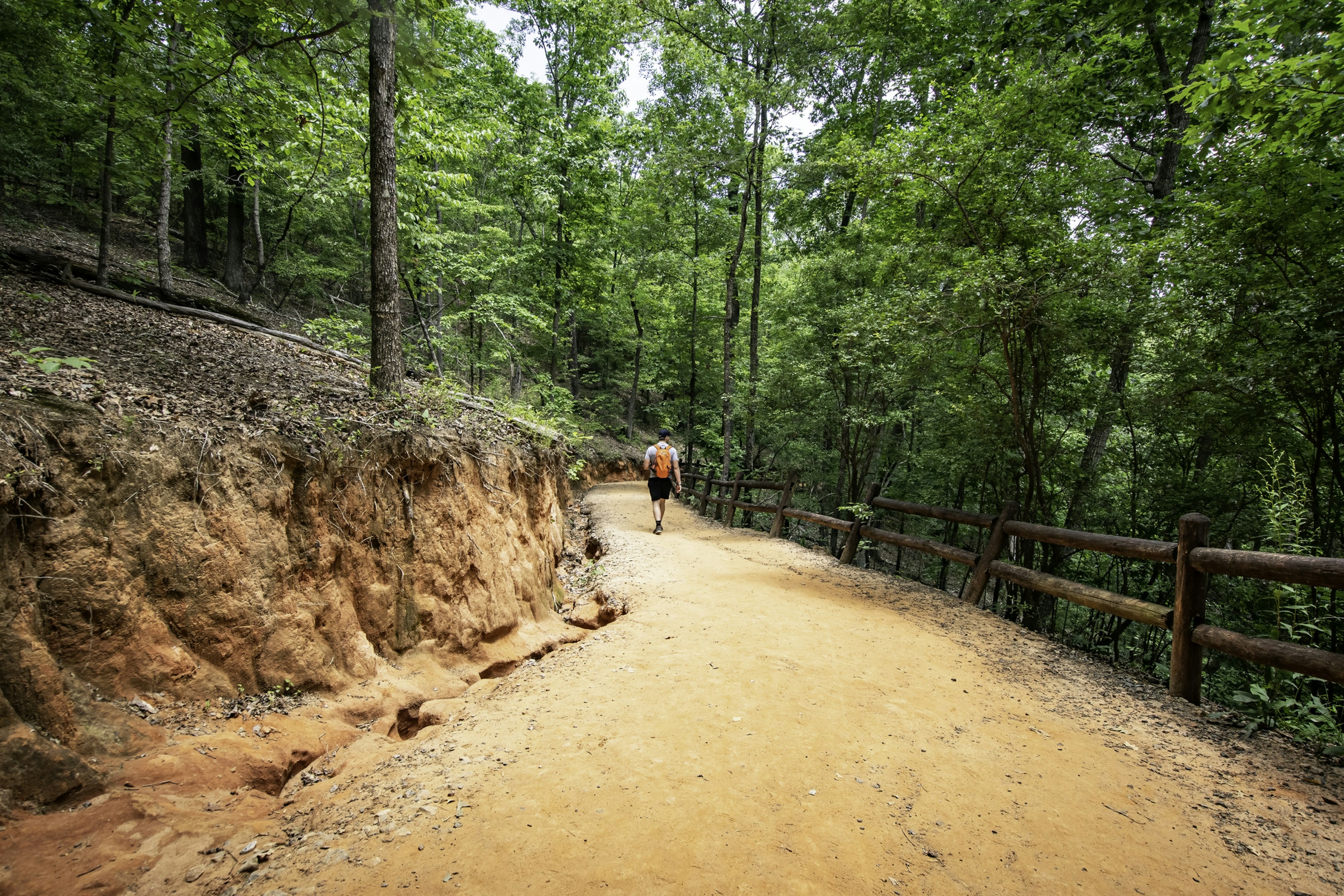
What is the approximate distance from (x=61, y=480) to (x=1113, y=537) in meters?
7.51

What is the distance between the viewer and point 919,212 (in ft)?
38.5

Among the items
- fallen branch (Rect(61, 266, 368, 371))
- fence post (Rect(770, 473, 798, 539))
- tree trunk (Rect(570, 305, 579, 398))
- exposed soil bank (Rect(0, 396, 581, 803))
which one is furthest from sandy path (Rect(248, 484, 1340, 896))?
tree trunk (Rect(570, 305, 579, 398))

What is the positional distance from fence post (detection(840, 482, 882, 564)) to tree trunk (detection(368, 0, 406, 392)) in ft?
22.2

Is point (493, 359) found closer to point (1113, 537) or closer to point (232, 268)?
point (232, 268)

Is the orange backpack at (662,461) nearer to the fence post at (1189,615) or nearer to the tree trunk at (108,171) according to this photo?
the fence post at (1189,615)

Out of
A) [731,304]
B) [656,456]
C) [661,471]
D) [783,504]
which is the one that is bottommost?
[783,504]

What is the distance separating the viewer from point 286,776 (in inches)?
109

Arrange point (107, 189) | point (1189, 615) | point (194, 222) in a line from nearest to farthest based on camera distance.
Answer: point (1189, 615)
point (107, 189)
point (194, 222)

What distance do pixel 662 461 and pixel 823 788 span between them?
795 centimetres

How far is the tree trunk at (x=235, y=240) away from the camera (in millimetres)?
10953

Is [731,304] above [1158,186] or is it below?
above


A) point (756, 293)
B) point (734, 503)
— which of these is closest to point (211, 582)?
point (734, 503)

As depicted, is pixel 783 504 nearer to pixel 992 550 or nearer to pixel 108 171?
pixel 992 550

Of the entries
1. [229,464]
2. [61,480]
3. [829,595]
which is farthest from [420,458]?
[829,595]
